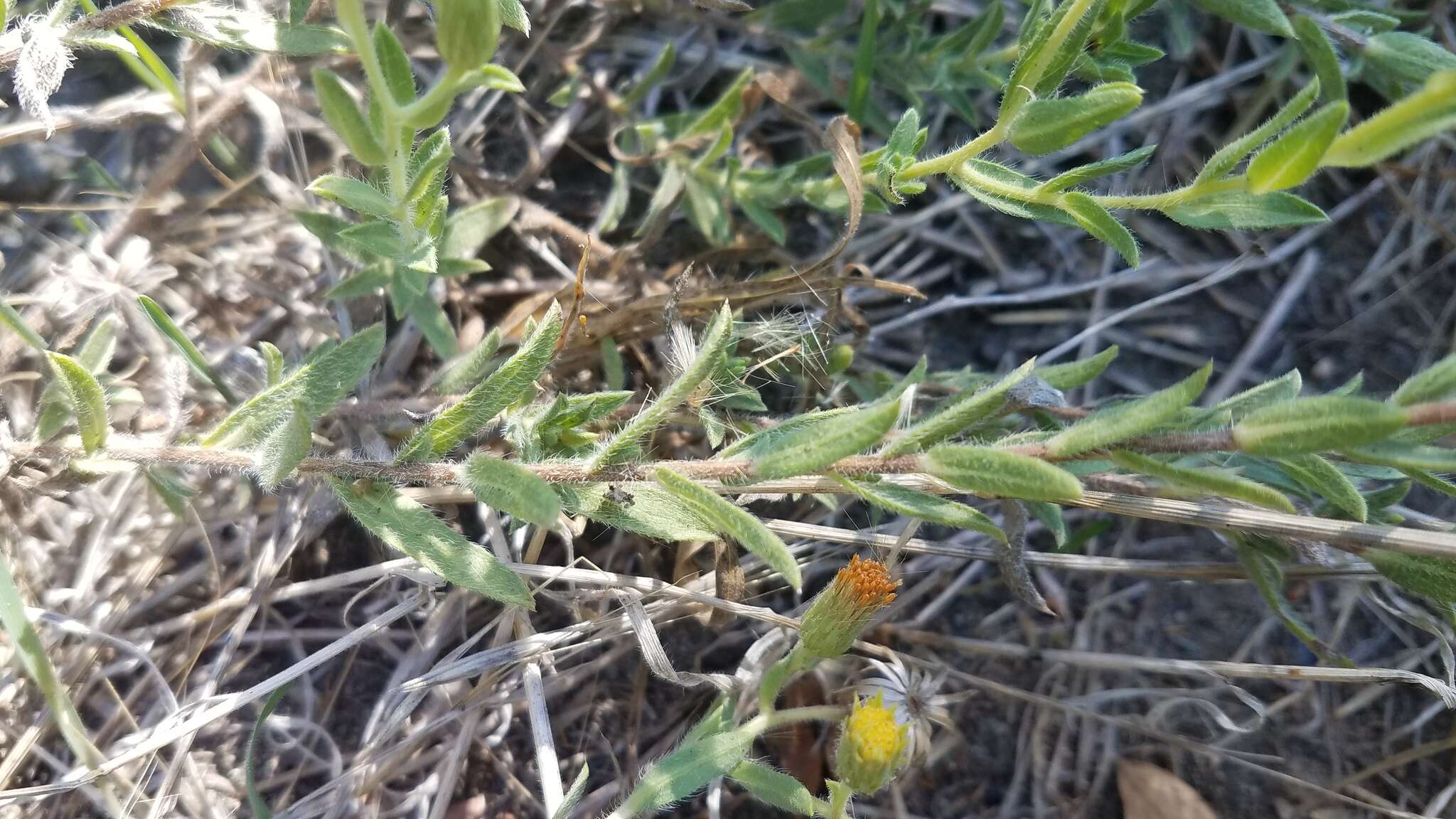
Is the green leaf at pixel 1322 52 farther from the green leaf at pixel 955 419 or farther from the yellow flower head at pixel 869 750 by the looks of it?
the yellow flower head at pixel 869 750

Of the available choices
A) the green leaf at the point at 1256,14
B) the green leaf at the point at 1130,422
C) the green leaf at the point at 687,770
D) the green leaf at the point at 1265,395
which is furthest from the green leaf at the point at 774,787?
the green leaf at the point at 1256,14

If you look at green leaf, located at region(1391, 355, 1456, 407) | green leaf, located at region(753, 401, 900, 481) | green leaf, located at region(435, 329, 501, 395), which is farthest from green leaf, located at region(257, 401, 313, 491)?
green leaf, located at region(1391, 355, 1456, 407)

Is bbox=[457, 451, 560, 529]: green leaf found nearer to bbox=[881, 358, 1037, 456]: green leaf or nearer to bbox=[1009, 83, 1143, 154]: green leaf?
bbox=[881, 358, 1037, 456]: green leaf

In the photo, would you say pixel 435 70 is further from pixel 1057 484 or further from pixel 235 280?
pixel 1057 484

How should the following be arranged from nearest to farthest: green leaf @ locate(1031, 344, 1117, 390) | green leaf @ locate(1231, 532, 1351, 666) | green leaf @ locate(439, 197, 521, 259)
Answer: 1. green leaf @ locate(1031, 344, 1117, 390)
2. green leaf @ locate(1231, 532, 1351, 666)
3. green leaf @ locate(439, 197, 521, 259)

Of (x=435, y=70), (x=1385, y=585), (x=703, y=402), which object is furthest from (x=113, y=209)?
(x=1385, y=585)

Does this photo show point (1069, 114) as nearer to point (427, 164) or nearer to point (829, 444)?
point (829, 444)

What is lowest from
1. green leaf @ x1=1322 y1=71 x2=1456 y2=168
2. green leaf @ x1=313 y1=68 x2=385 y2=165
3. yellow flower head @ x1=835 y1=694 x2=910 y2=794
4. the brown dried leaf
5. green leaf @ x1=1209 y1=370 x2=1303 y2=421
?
the brown dried leaf
